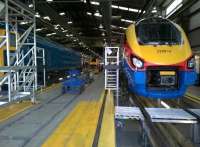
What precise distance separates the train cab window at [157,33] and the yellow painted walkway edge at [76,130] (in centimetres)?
250

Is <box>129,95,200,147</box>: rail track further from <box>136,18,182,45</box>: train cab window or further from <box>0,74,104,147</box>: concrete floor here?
<box>0,74,104,147</box>: concrete floor

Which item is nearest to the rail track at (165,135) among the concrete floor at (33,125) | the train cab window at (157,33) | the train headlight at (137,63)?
the train headlight at (137,63)

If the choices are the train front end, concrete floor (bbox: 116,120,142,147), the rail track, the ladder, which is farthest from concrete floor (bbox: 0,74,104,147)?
the train front end

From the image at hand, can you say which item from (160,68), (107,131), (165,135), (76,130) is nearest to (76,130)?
(76,130)

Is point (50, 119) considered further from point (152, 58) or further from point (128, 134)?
point (152, 58)

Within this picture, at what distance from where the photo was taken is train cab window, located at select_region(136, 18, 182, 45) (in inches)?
350

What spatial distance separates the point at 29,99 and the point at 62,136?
5.46 meters

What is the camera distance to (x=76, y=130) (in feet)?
23.6

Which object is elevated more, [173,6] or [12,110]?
[173,6]

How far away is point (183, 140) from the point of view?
726cm

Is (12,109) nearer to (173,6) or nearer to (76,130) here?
(76,130)

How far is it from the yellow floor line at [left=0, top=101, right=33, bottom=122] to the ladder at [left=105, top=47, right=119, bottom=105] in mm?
2936

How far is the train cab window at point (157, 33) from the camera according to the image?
890cm

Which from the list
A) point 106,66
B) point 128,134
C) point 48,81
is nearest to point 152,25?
point 106,66
